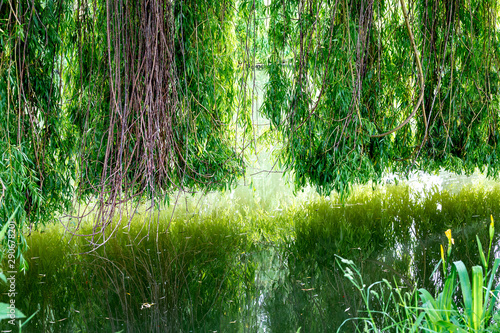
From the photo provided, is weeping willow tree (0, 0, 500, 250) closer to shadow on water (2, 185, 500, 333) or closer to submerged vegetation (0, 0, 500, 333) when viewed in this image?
submerged vegetation (0, 0, 500, 333)

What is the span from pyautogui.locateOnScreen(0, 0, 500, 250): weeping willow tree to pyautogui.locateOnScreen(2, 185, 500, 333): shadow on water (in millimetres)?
587

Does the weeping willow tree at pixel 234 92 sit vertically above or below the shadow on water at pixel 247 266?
above

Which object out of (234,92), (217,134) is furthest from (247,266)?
(234,92)

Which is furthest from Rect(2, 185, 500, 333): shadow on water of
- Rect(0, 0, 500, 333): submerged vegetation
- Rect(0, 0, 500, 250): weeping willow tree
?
Rect(0, 0, 500, 250): weeping willow tree

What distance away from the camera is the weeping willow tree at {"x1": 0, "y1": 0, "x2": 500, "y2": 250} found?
7.89ft

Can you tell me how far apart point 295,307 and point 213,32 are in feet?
6.23

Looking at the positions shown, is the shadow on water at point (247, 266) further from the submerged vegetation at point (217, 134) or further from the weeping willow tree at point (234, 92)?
the weeping willow tree at point (234, 92)

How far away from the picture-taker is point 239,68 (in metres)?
3.30

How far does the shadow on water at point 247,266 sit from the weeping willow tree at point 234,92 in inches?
23.1

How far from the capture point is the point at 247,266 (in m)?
3.30

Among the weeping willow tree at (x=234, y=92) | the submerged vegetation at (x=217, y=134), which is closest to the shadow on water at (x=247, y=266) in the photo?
the submerged vegetation at (x=217, y=134)

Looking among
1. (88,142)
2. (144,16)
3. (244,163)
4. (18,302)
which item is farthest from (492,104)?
(18,302)

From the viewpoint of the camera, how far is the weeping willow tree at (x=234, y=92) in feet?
7.89

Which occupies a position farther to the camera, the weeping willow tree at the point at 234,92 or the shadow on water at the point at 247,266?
the shadow on water at the point at 247,266
